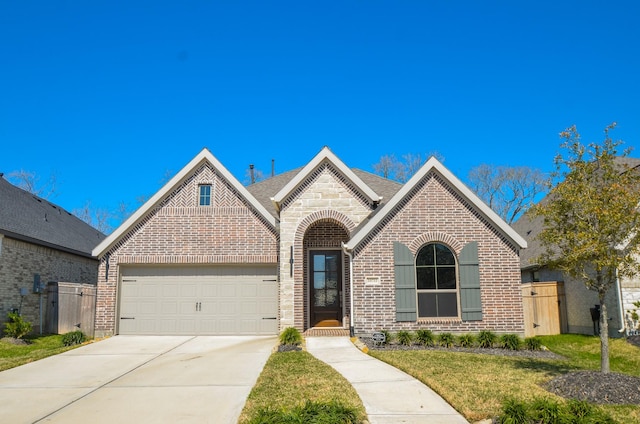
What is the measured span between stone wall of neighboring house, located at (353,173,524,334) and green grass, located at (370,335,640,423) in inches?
61.7

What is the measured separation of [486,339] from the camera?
12617mm

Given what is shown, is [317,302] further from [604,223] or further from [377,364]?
[604,223]

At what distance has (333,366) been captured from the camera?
978 cm

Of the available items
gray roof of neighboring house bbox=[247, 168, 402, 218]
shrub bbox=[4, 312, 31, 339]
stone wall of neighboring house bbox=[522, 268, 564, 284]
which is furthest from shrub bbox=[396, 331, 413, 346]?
shrub bbox=[4, 312, 31, 339]

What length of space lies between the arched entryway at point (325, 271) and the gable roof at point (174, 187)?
151 cm

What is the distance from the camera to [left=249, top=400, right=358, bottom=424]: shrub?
18.7ft

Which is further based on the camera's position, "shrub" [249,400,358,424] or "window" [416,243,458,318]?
"window" [416,243,458,318]

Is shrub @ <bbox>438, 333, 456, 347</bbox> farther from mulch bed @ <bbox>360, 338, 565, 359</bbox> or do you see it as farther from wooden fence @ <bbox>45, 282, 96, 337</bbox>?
wooden fence @ <bbox>45, 282, 96, 337</bbox>

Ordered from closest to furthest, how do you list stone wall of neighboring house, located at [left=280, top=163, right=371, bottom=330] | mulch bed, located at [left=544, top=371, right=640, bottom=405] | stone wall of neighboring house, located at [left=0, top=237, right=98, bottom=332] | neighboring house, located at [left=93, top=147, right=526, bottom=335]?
mulch bed, located at [left=544, top=371, right=640, bottom=405], neighboring house, located at [left=93, top=147, right=526, bottom=335], stone wall of neighboring house, located at [left=280, top=163, right=371, bottom=330], stone wall of neighboring house, located at [left=0, top=237, right=98, bottom=332]

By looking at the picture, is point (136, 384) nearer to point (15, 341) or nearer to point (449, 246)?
point (15, 341)

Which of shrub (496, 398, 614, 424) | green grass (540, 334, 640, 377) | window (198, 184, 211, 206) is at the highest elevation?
window (198, 184, 211, 206)

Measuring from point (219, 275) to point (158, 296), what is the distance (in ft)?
6.65

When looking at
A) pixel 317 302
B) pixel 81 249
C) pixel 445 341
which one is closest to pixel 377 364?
pixel 445 341

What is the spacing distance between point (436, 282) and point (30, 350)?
11243 millimetres
